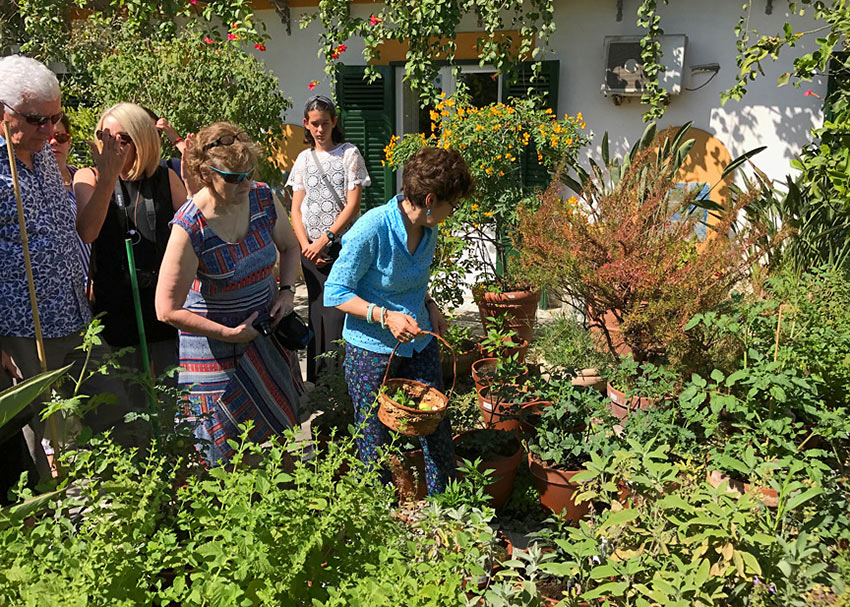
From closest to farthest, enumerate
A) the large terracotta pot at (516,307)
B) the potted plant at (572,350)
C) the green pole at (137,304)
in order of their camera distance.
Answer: the green pole at (137,304) < the potted plant at (572,350) < the large terracotta pot at (516,307)

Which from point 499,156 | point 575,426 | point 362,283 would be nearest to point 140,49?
point 499,156

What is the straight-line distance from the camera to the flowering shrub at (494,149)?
5.45 m

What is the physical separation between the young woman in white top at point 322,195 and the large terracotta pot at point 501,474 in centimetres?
159

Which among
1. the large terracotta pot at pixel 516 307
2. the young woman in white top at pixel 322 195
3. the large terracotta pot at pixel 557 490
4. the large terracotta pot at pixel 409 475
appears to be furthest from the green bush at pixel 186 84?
the large terracotta pot at pixel 557 490

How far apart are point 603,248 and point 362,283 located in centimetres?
147

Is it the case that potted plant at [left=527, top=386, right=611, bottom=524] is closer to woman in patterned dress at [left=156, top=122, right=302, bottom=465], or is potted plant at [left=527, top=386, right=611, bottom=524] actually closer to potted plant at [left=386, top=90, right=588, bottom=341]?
woman in patterned dress at [left=156, top=122, right=302, bottom=465]

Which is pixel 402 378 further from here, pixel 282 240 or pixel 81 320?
pixel 81 320

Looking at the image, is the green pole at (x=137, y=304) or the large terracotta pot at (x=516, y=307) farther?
the large terracotta pot at (x=516, y=307)

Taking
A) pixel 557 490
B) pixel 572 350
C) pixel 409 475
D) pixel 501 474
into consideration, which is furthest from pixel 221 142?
pixel 572 350

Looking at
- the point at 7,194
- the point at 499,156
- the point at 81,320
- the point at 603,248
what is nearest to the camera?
the point at 7,194

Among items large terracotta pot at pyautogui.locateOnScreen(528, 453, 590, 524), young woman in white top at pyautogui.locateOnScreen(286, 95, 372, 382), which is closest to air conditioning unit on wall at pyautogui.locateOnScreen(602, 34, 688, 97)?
young woman in white top at pyautogui.locateOnScreen(286, 95, 372, 382)

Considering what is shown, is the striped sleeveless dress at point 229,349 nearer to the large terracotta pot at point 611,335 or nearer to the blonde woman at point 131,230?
the blonde woman at point 131,230

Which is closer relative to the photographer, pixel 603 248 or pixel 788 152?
pixel 603 248

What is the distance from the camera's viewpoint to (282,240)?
2.90m
